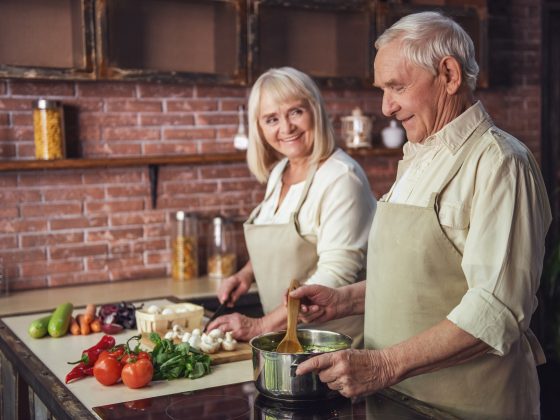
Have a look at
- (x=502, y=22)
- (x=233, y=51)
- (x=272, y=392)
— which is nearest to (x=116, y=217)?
(x=233, y=51)

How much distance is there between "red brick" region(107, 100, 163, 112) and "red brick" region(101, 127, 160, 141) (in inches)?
3.8

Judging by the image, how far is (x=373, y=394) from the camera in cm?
185

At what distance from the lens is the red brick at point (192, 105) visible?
4.05m

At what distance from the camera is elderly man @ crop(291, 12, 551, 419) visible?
5.57 feet

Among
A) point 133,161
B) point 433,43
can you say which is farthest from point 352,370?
point 133,161

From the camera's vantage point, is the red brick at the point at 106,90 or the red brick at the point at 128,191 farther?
the red brick at the point at 128,191

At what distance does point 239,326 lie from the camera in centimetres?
236

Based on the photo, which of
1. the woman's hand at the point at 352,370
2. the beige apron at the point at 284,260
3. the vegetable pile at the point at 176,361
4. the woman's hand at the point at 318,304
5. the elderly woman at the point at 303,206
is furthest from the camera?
the beige apron at the point at 284,260

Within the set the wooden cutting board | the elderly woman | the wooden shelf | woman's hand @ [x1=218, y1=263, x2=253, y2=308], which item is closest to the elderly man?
the wooden cutting board

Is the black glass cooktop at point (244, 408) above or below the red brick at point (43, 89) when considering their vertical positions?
below

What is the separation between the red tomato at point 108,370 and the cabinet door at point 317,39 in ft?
7.64

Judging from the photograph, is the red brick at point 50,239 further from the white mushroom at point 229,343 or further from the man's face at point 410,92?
the man's face at point 410,92

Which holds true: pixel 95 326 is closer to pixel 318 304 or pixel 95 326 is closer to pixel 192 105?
pixel 318 304

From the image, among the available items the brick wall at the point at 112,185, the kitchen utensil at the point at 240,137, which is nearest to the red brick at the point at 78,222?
the brick wall at the point at 112,185
